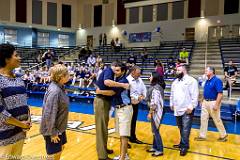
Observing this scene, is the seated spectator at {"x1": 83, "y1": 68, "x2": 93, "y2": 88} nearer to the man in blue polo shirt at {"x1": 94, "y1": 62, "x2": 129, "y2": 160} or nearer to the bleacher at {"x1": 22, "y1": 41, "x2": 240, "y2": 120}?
the bleacher at {"x1": 22, "y1": 41, "x2": 240, "y2": 120}

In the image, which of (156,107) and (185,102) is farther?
(185,102)

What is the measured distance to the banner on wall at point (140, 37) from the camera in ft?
63.9

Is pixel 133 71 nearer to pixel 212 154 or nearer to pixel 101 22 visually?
pixel 212 154

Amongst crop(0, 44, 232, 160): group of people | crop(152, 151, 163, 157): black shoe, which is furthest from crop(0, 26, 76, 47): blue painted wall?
crop(152, 151, 163, 157): black shoe

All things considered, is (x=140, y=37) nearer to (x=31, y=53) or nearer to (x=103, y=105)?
(x=31, y=53)

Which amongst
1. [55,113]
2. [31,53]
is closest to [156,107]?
[55,113]

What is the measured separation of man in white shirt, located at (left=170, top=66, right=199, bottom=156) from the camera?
171 inches

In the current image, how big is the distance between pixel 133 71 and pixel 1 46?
295 centimetres

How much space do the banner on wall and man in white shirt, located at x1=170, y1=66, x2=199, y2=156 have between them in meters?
15.3

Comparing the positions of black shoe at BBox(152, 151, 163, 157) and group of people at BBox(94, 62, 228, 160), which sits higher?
group of people at BBox(94, 62, 228, 160)

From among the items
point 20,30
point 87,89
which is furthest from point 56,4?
point 87,89

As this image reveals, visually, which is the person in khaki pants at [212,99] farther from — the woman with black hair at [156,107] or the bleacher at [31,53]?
the bleacher at [31,53]

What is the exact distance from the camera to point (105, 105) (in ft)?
12.4

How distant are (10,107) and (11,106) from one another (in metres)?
0.01
